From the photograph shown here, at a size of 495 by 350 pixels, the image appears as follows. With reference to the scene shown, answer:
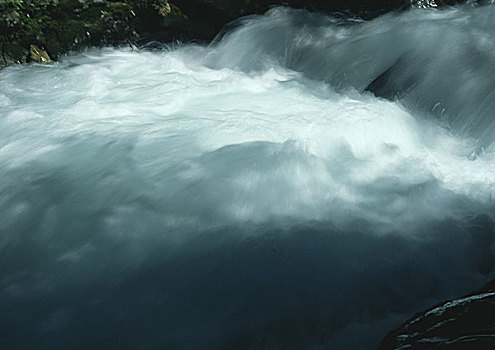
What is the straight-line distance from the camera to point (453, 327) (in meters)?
2.16

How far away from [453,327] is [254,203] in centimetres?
161

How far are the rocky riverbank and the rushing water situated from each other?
69.4 inches

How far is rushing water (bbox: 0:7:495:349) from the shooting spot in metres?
2.55

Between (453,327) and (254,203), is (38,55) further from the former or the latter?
(453,327)

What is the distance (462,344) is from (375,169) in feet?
6.80

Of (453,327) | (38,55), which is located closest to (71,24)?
(38,55)

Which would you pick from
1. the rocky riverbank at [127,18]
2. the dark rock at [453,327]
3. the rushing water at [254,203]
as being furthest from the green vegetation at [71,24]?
the dark rock at [453,327]

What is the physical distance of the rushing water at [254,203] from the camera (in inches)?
101

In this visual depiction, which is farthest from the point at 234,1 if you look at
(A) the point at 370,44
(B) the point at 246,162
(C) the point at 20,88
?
(B) the point at 246,162

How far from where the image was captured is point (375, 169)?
3930 millimetres

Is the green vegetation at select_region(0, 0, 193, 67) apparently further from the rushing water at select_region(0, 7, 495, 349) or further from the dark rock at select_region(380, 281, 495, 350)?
the dark rock at select_region(380, 281, 495, 350)

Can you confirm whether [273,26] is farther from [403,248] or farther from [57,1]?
[403,248]

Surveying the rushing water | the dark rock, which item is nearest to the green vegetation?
the rushing water

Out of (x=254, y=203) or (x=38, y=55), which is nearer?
(x=254, y=203)
